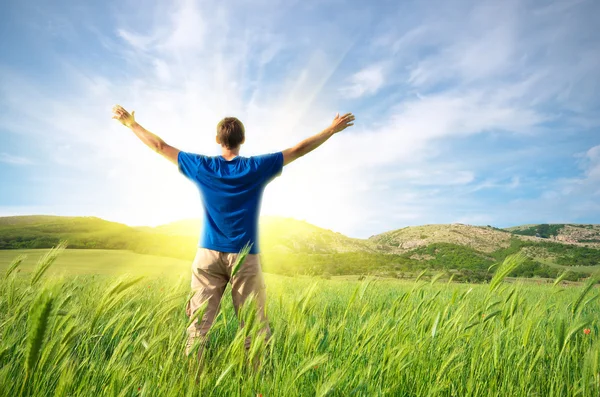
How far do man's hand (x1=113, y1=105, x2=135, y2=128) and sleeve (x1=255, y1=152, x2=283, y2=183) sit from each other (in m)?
1.45

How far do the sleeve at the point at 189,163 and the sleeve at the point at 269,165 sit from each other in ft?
1.86

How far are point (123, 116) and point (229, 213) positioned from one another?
162cm

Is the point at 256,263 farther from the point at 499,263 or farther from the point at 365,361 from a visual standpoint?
the point at 499,263

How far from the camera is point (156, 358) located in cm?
203

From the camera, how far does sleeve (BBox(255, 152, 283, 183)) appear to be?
3295mm

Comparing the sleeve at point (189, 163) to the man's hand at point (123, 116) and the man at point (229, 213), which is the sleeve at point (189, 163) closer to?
the man at point (229, 213)

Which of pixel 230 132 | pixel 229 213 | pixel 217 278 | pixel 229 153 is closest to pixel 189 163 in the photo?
pixel 229 153

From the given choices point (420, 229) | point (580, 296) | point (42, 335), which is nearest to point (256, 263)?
point (42, 335)

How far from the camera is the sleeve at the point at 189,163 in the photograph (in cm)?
336

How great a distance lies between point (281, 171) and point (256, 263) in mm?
900

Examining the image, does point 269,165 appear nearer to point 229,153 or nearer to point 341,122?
point 229,153

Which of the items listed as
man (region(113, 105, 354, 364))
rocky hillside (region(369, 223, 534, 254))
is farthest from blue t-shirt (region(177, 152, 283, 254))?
rocky hillside (region(369, 223, 534, 254))

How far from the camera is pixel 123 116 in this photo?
3715mm

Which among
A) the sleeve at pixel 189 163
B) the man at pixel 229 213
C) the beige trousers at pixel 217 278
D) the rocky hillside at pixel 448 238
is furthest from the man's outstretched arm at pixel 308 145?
the rocky hillside at pixel 448 238
